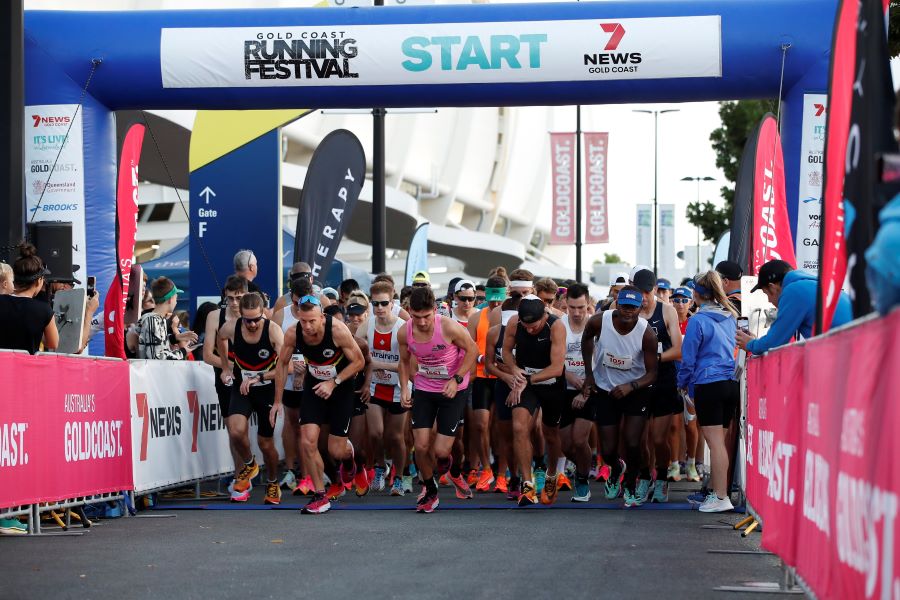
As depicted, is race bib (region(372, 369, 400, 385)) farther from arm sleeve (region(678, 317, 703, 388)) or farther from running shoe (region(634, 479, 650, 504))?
arm sleeve (region(678, 317, 703, 388))

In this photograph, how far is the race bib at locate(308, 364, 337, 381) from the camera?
12.4 meters

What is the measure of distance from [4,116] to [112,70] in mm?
1611

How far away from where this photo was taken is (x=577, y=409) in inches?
510

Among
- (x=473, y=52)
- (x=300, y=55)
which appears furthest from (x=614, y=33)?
(x=300, y=55)

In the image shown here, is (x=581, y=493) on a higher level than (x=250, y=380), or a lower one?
lower

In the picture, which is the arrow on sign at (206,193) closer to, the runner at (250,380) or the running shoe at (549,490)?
the runner at (250,380)

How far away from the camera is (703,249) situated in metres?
57.8

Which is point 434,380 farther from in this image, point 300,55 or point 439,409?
point 300,55

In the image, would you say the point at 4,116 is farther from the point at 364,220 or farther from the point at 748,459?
the point at 364,220

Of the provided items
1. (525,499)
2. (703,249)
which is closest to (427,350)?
(525,499)

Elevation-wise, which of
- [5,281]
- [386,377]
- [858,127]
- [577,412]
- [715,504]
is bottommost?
[715,504]

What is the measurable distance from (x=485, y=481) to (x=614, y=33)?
4.63 m

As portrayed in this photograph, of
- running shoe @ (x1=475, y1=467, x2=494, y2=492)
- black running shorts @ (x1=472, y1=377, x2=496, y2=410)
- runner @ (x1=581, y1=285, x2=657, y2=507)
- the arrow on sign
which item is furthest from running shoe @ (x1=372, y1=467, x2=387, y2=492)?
the arrow on sign

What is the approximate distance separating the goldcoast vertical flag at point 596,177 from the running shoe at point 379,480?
31.5m
